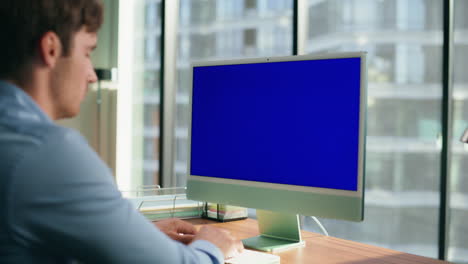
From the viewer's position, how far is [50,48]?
0.69 metres

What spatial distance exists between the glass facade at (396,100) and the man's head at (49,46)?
3686mm

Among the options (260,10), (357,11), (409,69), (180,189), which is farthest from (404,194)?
(180,189)

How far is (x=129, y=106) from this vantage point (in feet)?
12.8

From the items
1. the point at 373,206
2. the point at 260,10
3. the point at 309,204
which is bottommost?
the point at 373,206

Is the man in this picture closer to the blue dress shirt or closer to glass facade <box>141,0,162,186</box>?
the blue dress shirt

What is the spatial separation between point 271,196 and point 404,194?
240 inches

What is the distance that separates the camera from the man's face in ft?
2.39

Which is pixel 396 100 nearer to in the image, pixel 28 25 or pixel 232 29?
pixel 232 29

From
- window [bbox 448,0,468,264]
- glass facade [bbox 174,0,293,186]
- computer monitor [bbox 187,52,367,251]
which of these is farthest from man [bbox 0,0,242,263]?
glass facade [bbox 174,0,293,186]

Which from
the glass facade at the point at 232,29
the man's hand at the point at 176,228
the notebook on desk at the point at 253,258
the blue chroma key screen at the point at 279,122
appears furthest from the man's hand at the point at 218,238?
the glass facade at the point at 232,29

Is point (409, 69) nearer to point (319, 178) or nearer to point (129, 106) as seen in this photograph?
point (129, 106)

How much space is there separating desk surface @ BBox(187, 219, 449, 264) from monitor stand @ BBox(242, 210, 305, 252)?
4cm

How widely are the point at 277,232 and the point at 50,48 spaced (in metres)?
0.97

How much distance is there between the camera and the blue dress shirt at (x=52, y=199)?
609 mm
